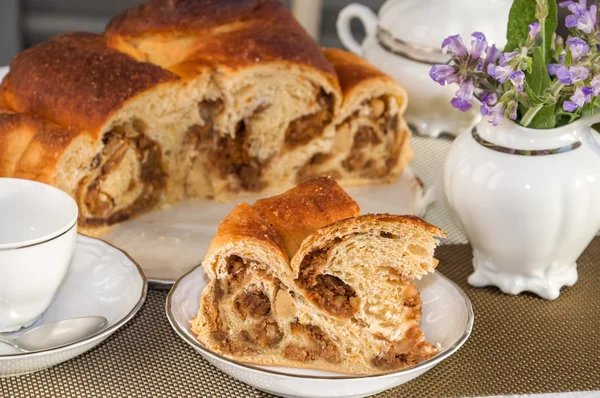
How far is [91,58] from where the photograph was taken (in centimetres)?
307

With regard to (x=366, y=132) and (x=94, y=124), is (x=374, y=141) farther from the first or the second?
(x=94, y=124)

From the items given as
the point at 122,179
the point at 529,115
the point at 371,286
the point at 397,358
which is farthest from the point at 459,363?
the point at 122,179

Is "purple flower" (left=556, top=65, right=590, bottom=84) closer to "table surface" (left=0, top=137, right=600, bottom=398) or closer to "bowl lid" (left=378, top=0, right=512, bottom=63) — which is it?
"table surface" (left=0, top=137, right=600, bottom=398)

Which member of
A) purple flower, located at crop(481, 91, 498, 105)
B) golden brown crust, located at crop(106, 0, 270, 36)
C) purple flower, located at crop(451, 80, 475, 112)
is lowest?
golden brown crust, located at crop(106, 0, 270, 36)

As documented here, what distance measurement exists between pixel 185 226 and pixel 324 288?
1102mm

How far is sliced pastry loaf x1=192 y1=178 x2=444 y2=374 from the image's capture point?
2.04 metres

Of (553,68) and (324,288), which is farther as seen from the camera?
(553,68)

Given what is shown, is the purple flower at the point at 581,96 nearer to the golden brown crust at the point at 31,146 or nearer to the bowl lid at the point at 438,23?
the bowl lid at the point at 438,23

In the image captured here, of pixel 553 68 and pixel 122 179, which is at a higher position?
pixel 553 68

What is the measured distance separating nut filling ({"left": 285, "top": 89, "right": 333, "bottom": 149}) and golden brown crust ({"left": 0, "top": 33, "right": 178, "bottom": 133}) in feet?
1.79

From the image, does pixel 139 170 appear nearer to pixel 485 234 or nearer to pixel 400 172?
pixel 400 172

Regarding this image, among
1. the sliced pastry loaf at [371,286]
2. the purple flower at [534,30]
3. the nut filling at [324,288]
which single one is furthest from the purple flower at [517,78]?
the nut filling at [324,288]

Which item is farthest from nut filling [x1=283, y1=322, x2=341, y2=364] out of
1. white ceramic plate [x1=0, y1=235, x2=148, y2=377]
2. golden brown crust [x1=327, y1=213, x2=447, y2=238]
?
white ceramic plate [x1=0, y1=235, x2=148, y2=377]

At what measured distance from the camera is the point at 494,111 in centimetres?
229
